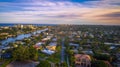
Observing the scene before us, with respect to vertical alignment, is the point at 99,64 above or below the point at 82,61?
above

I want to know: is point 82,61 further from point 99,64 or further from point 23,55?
point 23,55

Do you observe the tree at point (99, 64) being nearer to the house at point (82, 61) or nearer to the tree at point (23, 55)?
the house at point (82, 61)

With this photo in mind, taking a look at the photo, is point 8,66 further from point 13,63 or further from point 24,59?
point 24,59

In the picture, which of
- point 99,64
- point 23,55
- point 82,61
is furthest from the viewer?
point 23,55

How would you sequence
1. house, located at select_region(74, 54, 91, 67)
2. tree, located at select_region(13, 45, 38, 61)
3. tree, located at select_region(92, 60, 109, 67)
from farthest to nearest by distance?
tree, located at select_region(13, 45, 38, 61) < house, located at select_region(74, 54, 91, 67) < tree, located at select_region(92, 60, 109, 67)

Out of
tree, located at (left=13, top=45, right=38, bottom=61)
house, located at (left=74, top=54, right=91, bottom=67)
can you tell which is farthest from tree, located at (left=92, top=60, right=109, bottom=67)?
tree, located at (left=13, top=45, right=38, bottom=61)

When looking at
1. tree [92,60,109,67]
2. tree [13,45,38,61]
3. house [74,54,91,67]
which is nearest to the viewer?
tree [92,60,109,67]

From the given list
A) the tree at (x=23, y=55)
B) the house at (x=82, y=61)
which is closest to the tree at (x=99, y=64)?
the house at (x=82, y=61)

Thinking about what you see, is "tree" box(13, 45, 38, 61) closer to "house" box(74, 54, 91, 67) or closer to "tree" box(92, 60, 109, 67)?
"house" box(74, 54, 91, 67)

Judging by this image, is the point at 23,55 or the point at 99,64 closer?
the point at 99,64

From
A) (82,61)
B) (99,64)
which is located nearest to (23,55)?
(82,61)

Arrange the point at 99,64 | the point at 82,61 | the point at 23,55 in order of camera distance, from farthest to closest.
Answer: the point at 23,55 < the point at 82,61 < the point at 99,64

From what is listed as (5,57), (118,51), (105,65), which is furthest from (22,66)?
(118,51)
